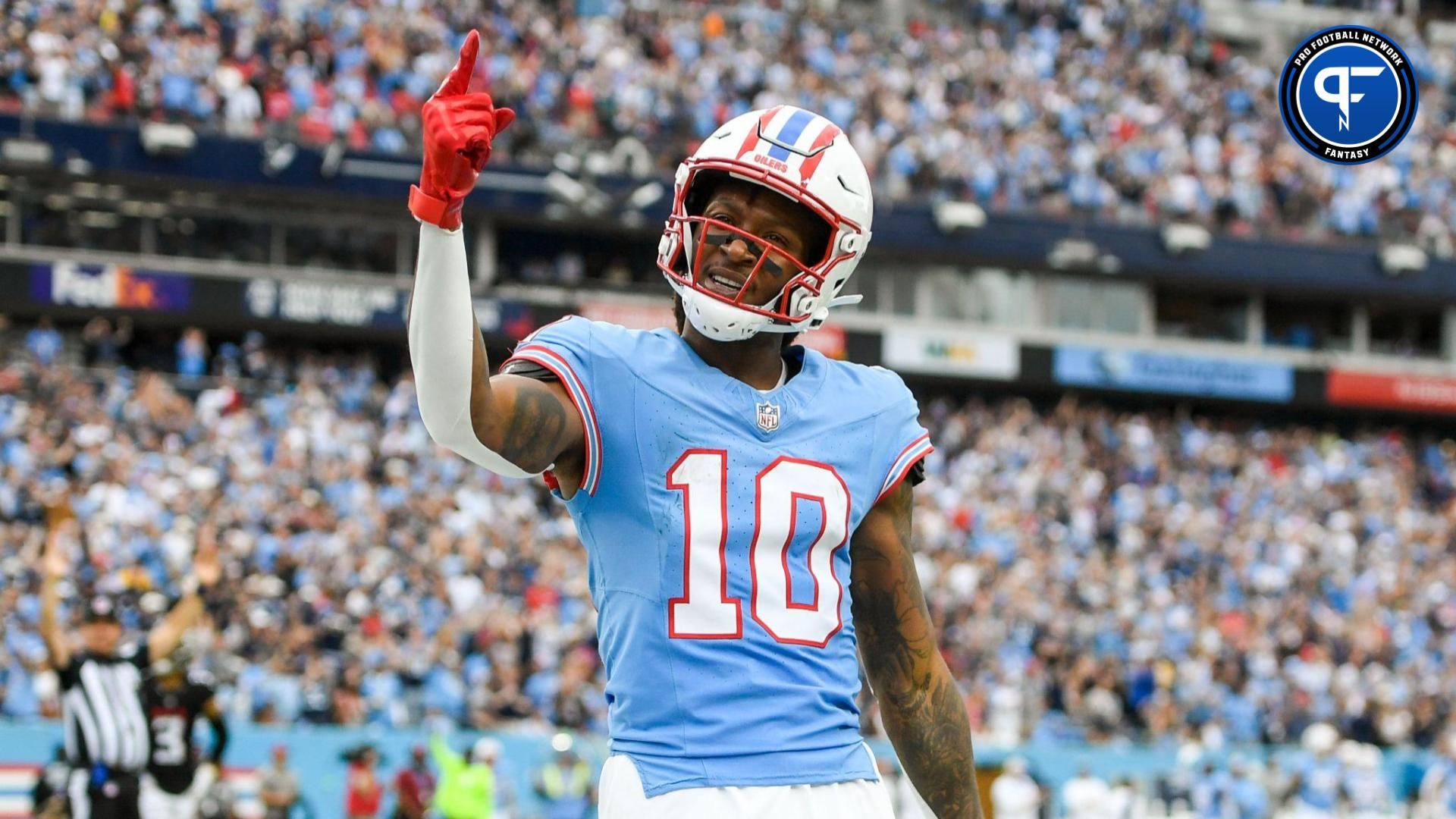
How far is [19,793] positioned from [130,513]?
3.70 m

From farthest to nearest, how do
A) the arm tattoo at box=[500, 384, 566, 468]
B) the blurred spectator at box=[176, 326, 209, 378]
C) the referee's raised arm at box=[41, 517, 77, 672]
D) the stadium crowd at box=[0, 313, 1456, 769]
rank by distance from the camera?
the blurred spectator at box=[176, 326, 209, 378] → the stadium crowd at box=[0, 313, 1456, 769] → the referee's raised arm at box=[41, 517, 77, 672] → the arm tattoo at box=[500, 384, 566, 468]

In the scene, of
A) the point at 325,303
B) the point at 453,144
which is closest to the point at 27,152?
the point at 325,303

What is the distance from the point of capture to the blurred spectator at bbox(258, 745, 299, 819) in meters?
12.7

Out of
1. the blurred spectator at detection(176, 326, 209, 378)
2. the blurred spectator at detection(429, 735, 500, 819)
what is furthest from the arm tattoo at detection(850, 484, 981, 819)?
the blurred spectator at detection(176, 326, 209, 378)

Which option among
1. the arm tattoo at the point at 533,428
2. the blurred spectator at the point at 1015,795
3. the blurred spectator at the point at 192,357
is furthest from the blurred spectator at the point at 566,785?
the arm tattoo at the point at 533,428

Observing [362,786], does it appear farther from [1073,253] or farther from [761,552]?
[1073,253]

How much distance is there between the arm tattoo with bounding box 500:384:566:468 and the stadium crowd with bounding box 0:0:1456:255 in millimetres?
20717

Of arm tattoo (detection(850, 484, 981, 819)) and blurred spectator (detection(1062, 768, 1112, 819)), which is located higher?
arm tattoo (detection(850, 484, 981, 819))

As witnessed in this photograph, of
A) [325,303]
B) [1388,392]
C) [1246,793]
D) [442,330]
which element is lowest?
[1246,793]

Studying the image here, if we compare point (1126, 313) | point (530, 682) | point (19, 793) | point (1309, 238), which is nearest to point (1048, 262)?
point (1126, 313)

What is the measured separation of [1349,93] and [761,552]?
5479 mm

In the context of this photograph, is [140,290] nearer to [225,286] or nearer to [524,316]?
[225,286]

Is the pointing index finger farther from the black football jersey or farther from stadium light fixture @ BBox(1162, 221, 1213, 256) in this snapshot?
stadium light fixture @ BBox(1162, 221, 1213, 256)

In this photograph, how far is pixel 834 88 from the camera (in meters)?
27.3
